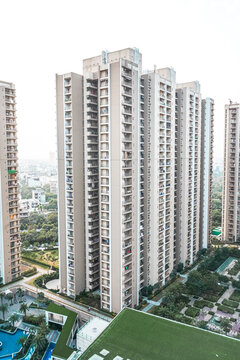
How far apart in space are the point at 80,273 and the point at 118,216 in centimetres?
916

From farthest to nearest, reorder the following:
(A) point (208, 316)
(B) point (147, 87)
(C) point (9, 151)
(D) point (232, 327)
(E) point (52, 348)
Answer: (C) point (9, 151) → (B) point (147, 87) → (A) point (208, 316) → (D) point (232, 327) → (E) point (52, 348)

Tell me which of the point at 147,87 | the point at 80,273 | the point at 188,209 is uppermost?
the point at 147,87

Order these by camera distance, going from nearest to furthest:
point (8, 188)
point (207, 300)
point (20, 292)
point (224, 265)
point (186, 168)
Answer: point (20, 292) → point (207, 300) → point (8, 188) → point (186, 168) → point (224, 265)

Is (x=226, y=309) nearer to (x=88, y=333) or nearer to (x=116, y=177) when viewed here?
(x=88, y=333)

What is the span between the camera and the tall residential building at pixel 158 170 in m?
34.2

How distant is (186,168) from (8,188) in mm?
23314

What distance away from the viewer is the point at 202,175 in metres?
48.1

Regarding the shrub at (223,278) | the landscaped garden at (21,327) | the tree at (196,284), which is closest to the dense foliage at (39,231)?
the landscaped garden at (21,327)

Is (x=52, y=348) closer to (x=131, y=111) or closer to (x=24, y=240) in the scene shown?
(x=131, y=111)

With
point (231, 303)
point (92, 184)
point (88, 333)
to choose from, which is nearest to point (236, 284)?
point (231, 303)

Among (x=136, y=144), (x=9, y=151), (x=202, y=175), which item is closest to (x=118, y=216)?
(x=136, y=144)

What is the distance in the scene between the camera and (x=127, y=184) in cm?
3091

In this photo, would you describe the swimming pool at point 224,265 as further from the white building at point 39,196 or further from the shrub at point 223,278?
the white building at point 39,196

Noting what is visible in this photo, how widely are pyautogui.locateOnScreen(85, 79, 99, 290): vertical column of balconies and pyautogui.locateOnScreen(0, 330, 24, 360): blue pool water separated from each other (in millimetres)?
8635
